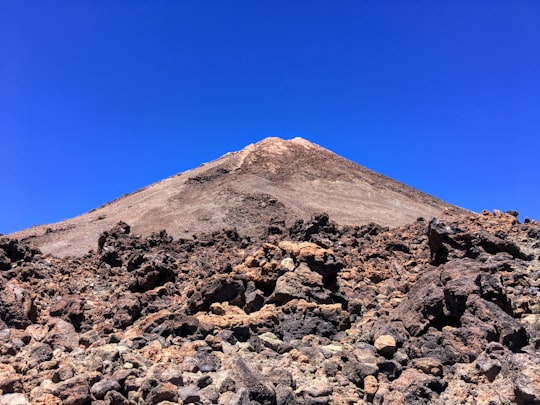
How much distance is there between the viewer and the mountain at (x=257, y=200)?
2433 cm

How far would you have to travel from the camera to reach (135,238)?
1684cm

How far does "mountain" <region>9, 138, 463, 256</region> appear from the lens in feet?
79.8

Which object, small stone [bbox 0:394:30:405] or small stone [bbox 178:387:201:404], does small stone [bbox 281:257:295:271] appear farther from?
small stone [bbox 0:394:30:405]

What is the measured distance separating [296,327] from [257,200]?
18523 millimetres

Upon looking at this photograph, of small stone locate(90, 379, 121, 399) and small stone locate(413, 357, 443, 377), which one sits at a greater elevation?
small stone locate(413, 357, 443, 377)

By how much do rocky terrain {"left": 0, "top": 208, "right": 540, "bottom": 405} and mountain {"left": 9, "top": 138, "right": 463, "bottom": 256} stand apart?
441 inches

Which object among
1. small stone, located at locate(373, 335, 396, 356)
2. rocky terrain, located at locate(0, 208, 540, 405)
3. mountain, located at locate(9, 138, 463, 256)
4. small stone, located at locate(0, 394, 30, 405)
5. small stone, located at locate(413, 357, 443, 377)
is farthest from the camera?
mountain, located at locate(9, 138, 463, 256)

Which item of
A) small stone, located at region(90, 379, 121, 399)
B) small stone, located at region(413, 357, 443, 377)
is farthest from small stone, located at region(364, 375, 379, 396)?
small stone, located at region(90, 379, 121, 399)

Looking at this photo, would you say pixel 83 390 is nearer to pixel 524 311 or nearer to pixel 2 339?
pixel 2 339

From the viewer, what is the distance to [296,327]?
27.0ft

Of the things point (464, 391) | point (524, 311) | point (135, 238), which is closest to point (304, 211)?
point (135, 238)

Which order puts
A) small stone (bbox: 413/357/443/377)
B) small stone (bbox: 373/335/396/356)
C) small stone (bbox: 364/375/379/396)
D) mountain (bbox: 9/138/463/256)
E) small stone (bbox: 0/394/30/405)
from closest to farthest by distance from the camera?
small stone (bbox: 0/394/30/405) → small stone (bbox: 364/375/379/396) → small stone (bbox: 413/357/443/377) → small stone (bbox: 373/335/396/356) → mountain (bbox: 9/138/463/256)

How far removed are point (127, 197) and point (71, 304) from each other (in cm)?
2720

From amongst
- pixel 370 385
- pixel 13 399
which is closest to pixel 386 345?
pixel 370 385
